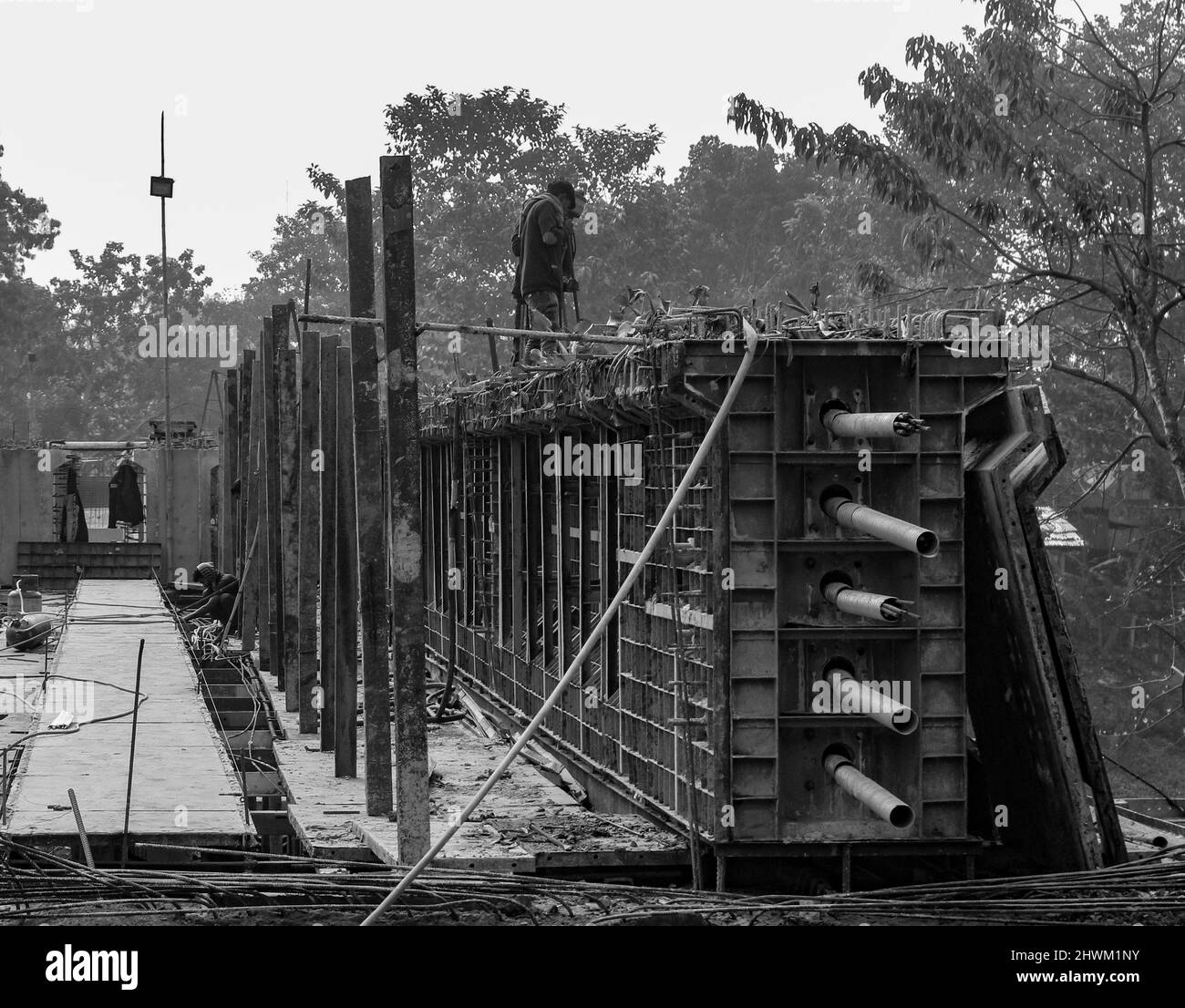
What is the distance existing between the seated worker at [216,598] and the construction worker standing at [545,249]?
8.81m

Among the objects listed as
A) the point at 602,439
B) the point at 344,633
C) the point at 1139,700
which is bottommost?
the point at 1139,700

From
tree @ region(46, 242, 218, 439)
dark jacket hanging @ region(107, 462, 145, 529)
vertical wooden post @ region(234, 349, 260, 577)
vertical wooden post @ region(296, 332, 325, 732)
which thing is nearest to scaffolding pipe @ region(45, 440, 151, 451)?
dark jacket hanging @ region(107, 462, 145, 529)

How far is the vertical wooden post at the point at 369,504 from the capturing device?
1197 cm

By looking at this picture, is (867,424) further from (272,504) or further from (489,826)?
(272,504)

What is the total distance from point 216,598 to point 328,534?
1014 cm

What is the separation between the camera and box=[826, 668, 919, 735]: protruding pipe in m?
9.95

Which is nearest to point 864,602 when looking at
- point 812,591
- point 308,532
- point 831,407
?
point 812,591

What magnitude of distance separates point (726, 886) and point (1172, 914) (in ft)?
9.69

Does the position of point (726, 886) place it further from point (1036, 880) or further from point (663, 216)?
point (663, 216)

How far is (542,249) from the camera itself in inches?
682

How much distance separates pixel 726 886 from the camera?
1066 cm

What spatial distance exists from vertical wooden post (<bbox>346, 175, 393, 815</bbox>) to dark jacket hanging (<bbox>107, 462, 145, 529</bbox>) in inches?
924

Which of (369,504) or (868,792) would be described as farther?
(369,504)
